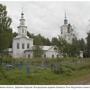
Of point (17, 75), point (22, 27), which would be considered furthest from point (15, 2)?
point (17, 75)

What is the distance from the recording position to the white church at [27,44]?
969 centimetres

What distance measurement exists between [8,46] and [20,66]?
645 millimetres

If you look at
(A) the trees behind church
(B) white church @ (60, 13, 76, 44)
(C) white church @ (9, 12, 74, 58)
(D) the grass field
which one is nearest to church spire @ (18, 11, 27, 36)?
(C) white church @ (9, 12, 74, 58)

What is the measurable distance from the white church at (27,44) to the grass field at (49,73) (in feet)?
0.86

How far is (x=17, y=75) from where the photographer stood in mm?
9273

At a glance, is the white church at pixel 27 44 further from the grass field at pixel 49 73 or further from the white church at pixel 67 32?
the grass field at pixel 49 73

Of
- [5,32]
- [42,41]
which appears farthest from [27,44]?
[5,32]

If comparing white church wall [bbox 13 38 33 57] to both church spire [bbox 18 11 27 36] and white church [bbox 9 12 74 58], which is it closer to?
white church [bbox 9 12 74 58]

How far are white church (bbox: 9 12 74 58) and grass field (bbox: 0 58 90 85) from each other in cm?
26

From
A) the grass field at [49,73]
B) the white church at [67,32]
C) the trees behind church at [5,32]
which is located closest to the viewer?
the grass field at [49,73]

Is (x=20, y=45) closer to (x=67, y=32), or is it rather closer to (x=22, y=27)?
(x=22, y=27)

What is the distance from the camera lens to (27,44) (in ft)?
32.7

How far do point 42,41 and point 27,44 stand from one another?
0.43m

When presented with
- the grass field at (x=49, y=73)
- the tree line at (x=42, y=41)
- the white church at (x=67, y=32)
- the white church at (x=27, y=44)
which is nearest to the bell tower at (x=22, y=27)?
the white church at (x=27, y=44)
